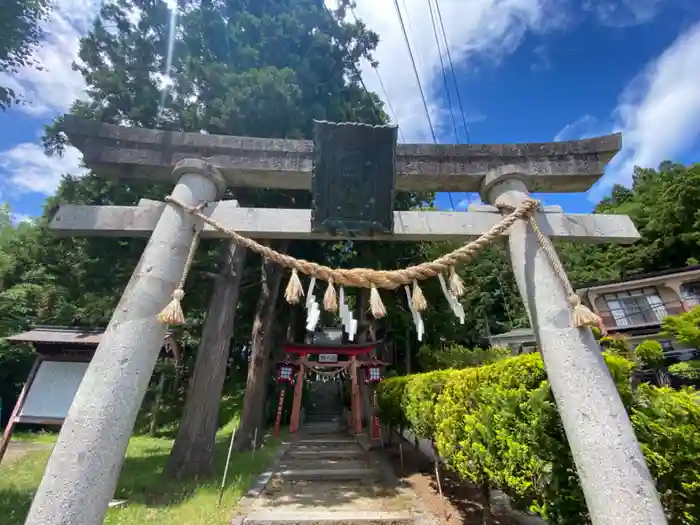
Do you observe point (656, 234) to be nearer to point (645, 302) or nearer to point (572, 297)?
point (645, 302)

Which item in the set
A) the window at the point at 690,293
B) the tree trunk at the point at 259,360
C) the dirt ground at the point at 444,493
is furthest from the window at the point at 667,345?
the tree trunk at the point at 259,360

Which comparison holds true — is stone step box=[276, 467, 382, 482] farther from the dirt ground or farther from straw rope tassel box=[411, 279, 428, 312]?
straw rope tassel box=[411, 279, 428, 312]

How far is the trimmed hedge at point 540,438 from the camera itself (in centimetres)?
226

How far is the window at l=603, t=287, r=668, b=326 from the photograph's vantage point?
1683cm

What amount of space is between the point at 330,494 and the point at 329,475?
1.07 metres

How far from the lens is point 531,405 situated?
2830 millimetres

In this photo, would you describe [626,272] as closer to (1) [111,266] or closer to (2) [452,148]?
(2) [452,148]

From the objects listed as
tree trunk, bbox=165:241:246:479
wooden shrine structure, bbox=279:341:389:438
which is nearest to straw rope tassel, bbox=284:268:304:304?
tree trunk, bbox=165:241:246:479

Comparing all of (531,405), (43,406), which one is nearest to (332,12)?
(531,405)

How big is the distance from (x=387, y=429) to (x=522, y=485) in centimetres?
909

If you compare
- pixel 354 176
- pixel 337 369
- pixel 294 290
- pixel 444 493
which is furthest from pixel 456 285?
pixel 337 369

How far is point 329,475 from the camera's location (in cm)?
682

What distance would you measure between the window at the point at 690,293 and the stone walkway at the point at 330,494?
1698 centimetres

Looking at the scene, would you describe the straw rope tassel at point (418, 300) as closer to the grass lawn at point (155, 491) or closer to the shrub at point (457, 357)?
the grass lawn at point (155, 491)
